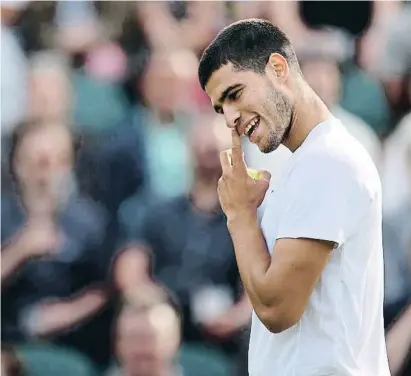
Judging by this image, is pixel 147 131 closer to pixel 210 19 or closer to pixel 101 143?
pixel 101 143

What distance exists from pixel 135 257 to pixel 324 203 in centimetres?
247

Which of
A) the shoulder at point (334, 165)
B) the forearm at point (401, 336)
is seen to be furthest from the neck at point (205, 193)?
the shoulder at point (334, 165)

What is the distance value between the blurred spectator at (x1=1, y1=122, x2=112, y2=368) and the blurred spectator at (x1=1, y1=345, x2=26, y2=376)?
15 centimetres

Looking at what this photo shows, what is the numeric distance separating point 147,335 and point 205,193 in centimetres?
68

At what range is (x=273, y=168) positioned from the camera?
4.07m

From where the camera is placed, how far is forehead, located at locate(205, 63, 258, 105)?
2.00 m

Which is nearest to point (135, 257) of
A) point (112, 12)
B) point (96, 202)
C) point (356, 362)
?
point (96, 202)

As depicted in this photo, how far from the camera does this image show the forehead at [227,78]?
2.00 metres

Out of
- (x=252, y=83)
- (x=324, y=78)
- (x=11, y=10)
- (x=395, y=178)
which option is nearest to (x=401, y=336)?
(x=395, y=178)

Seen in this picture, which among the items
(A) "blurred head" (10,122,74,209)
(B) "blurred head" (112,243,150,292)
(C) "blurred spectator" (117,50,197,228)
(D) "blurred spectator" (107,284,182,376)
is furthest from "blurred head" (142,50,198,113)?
(D) "blurred spectator" (107,284,182,376)

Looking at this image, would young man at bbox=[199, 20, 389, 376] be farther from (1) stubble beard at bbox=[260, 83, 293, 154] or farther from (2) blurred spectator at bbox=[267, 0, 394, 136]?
(2) blurred spectator at bbox=[267, 0, 394, 136]

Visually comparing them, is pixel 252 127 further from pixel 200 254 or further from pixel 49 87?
pixel 49 87

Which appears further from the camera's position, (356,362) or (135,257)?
(135,257)

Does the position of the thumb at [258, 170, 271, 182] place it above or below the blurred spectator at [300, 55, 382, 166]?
above
